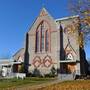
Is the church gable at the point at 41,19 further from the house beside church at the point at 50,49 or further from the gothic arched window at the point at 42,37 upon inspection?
the gothic arched window at the point at 42,37

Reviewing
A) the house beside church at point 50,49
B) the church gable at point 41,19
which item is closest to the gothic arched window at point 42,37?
the house beside church at point 50,49

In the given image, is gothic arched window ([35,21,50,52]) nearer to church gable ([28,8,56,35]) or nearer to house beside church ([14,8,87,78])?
house beside church ([14,8,87,78])

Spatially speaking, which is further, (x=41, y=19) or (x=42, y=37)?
(x=41, y=19)

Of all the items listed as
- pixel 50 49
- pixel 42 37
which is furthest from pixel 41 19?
pixel 50 49

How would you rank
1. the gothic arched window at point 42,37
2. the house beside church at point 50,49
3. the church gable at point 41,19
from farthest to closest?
the church gable at point 41,19
the gothic arched window at point 42,37
the house beside church at point 50,49

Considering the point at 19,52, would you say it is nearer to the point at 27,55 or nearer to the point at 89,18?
the point at 27,55

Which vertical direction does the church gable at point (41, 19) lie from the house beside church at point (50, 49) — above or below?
above

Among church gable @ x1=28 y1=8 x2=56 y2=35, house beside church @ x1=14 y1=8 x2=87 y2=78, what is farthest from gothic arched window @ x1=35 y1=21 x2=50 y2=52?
church gable @ x1=28 y1=8 x2=56 y2=35

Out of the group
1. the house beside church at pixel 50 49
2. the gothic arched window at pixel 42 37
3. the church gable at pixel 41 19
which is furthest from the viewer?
the church gable at pixel 41 19

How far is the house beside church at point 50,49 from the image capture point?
52750 millimetres

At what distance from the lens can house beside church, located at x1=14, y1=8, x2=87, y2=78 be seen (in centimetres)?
5275

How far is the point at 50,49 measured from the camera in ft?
183

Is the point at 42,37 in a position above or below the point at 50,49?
above

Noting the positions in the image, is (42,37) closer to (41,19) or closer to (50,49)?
(50,49)
